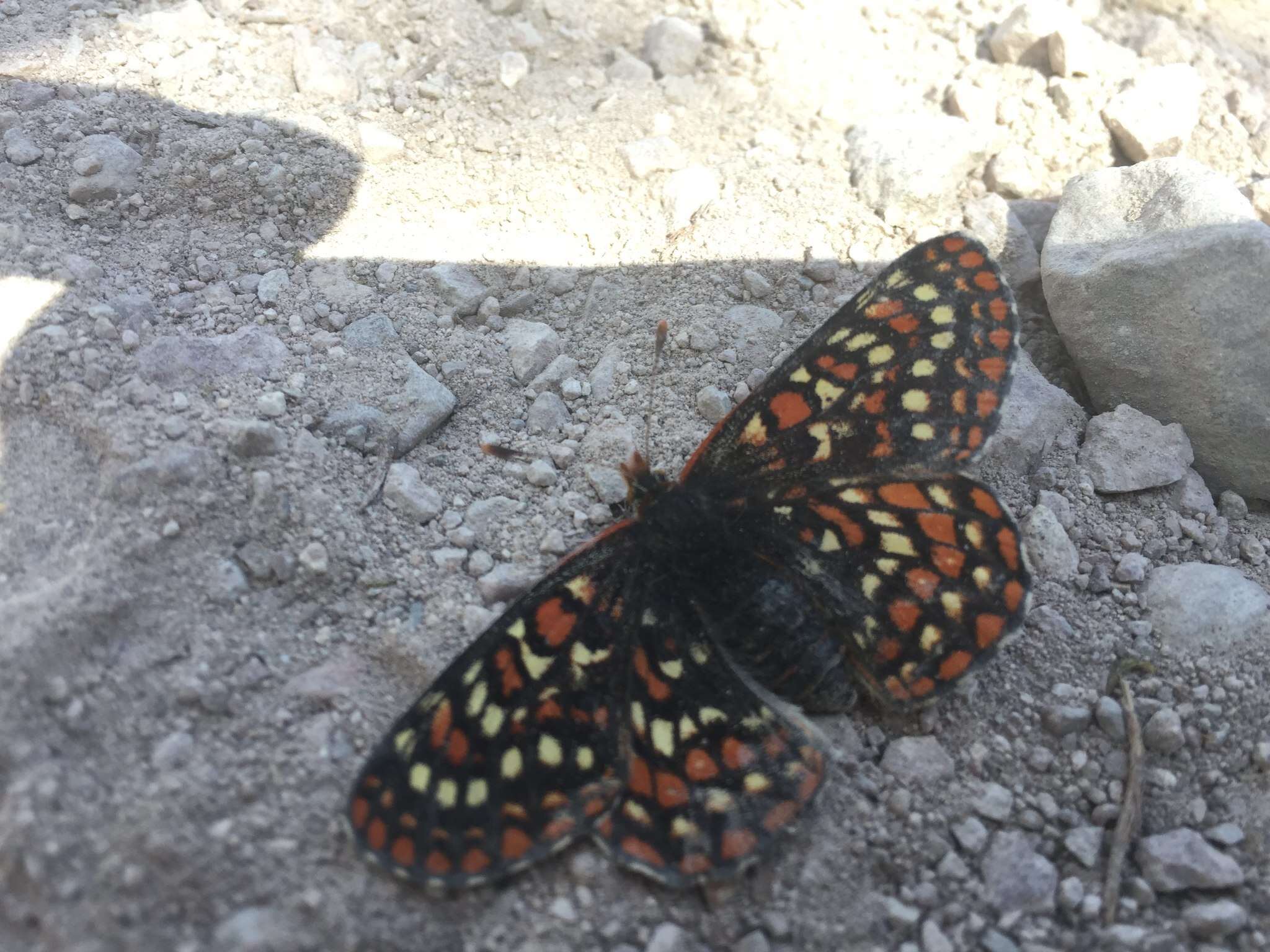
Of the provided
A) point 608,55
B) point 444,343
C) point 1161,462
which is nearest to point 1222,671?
point 1161,462

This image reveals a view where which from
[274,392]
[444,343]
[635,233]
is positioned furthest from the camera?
[635,233]

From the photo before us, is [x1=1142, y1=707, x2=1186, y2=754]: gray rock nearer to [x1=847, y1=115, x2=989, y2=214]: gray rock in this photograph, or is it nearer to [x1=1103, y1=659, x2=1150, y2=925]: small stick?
[x1=1103, y1=659, x2=1150, y2=925]: small stick

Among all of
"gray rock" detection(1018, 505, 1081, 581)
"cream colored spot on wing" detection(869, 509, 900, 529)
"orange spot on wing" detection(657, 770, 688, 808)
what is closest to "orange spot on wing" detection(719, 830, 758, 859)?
"orange spot on wing" detection(657, 770, 688, 808)

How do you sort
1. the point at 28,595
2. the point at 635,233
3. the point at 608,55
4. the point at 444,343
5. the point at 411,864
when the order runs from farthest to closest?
1. the point at 608,55
2. the point at 635,233
3. the point at 444,343
4. the point at 28,595
5. the point at 411,864

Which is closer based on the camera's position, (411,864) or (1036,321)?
(411,864)

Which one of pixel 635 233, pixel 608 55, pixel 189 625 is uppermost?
pixel 608 55

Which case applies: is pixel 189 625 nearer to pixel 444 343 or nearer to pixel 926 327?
pixel 444 343
